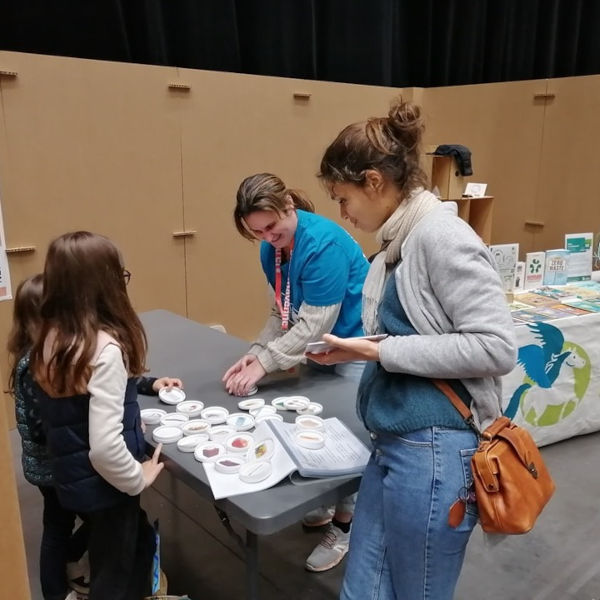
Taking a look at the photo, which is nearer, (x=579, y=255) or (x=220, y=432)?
(x=220, y=432)

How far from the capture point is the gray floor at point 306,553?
1.85 m

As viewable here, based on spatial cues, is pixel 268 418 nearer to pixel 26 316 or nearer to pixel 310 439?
pixel 310 439

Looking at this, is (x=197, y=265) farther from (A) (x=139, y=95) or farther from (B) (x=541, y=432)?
(B) (x=541, y=432)

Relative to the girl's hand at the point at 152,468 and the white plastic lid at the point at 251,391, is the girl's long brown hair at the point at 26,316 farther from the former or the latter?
the white plastic lid at the point at 251,391

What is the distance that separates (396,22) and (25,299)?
177 inches

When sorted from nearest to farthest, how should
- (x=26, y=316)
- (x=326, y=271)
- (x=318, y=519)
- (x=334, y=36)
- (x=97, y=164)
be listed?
(x=26, y=316), (x=326, y=271), (x=318, y=519), (x=97, y=164), (x=334, y=36)

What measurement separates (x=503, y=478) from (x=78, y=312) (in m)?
0.90

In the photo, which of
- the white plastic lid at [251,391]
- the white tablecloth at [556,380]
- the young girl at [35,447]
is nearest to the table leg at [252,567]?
the white plastic lid at [251,391]

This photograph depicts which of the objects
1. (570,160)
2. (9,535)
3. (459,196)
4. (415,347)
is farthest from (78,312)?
(570,160)

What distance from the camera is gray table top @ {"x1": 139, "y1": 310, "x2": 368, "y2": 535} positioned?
44.1 inches

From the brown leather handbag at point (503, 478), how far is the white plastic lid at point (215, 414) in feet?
1.96

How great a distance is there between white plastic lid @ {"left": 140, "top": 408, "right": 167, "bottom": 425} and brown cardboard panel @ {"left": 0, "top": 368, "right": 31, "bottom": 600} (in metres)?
0.98

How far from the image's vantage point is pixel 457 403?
1078 millimetres

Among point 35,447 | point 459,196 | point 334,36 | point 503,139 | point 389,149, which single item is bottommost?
point 35,447
